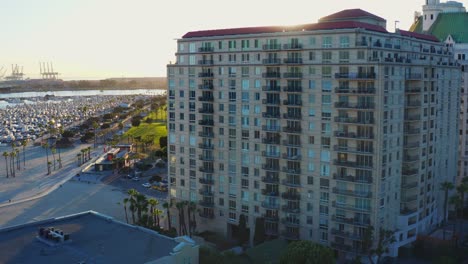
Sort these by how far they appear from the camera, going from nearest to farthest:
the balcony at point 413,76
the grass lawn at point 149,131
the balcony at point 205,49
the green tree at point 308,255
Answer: the green tree at point 308,255 → the balcony at point 413,76 → the balcony at point 205,49 → the grass lawn at point 149,131

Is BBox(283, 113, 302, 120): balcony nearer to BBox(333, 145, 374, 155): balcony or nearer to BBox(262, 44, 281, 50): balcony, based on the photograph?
BBox(333, 145, 374, 155): balcony

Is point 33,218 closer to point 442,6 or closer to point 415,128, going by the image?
point 415,128

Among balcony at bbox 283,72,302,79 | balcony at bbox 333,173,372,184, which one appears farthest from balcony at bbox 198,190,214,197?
balcony at bbox 283,72,302,79

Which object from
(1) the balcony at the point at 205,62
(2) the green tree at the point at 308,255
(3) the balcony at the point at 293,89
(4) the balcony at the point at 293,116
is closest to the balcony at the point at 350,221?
(2) the green tree at the point at 308,255

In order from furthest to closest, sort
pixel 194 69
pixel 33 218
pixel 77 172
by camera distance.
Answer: pixel 77 172 < pixel 33 218 < pixel 194 69

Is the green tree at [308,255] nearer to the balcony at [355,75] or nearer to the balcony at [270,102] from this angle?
the balcony at [355,75]

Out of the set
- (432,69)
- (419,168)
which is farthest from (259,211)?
(432,69)
